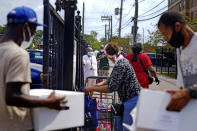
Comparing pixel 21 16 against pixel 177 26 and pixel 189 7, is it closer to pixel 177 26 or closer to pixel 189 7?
pixel 177 26

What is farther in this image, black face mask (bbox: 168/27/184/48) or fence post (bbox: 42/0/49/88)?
fence post (bbox: 42/0/49/88)

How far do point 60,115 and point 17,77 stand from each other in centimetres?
54

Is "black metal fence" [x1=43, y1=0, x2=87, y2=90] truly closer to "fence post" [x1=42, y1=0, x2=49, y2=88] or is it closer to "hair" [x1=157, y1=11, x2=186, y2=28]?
"fence post" [x1=42, y1=0, x2=49, y2=88]

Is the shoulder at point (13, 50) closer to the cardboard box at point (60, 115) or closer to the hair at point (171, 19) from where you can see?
the cardboard box at point (60, 115)

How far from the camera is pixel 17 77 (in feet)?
5.80

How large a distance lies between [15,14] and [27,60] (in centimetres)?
39

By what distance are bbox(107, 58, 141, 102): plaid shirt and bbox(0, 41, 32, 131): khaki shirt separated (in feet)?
4.91

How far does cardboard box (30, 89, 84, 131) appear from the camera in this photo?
2.01 metres

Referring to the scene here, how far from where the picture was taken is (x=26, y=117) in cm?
206

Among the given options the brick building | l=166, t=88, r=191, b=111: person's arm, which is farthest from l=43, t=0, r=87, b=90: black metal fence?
the brick building

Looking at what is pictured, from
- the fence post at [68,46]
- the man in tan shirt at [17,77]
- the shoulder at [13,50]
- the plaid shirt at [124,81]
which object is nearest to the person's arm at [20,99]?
the man in tan shirt at [17,77]

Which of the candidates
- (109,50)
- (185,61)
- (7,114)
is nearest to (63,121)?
(7,114)

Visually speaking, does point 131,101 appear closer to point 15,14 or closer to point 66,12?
point 66,12

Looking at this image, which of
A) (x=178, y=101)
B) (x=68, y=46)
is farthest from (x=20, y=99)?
(x=68, y=46)
